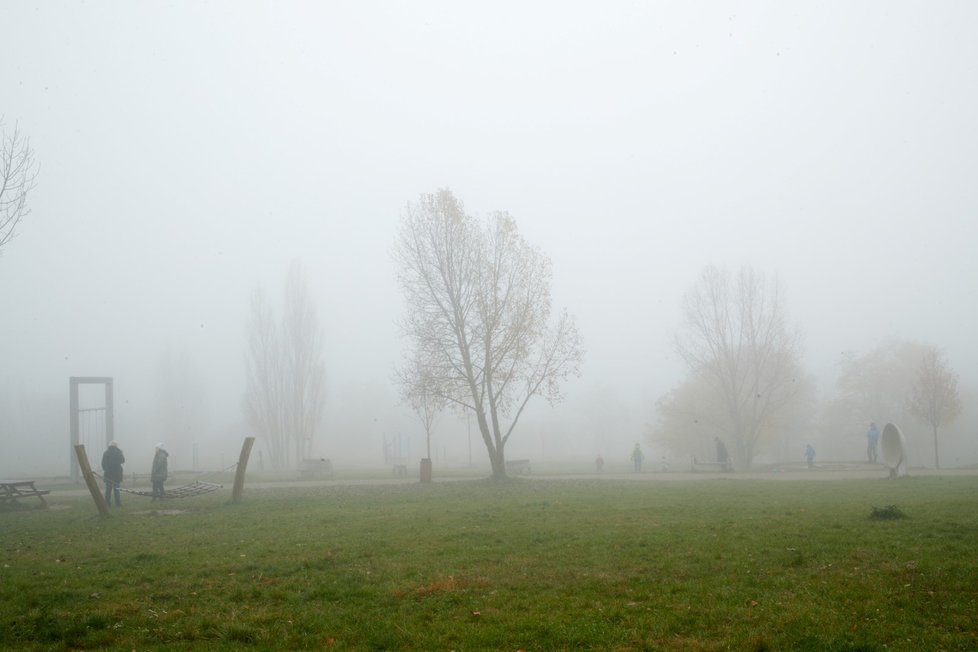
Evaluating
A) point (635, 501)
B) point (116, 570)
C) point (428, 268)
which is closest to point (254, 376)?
point (428, 268)

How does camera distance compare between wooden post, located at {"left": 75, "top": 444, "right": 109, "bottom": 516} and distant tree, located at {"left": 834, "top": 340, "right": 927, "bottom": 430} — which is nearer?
wooden post, located at {"left": 75, "top": 444, "right": 109, "bottom": 516}

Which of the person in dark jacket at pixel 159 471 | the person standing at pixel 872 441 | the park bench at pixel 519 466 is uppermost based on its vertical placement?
the person in dark jacket at pixel 159 471

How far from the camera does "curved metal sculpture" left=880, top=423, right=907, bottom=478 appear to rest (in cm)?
2712

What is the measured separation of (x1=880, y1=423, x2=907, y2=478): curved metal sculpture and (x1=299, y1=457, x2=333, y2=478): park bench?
1139 inches

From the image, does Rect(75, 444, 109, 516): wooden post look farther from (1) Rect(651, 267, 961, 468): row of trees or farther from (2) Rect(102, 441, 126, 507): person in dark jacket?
(1) Rect(651, 267, 961, 468): row of trees

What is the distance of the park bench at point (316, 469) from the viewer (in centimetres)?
4188

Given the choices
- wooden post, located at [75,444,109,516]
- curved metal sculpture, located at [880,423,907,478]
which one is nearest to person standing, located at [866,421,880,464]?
curved metal sculpture, located at [880,423,907,478]

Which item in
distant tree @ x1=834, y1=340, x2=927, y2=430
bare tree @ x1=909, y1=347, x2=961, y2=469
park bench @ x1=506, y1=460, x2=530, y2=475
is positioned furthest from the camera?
distant tree @ x1=834, y1=340, x2=927, y2=430

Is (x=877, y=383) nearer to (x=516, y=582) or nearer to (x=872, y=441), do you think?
(x=872, y=441)

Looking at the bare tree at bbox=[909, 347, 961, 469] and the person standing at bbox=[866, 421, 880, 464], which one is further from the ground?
the bare tree at bbox=[909, 347, 961, 469]

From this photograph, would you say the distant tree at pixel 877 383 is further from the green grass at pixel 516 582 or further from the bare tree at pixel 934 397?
the green grass at pixel 516 582

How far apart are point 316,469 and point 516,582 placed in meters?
35.3

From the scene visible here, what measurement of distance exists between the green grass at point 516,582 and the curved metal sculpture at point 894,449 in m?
11.2

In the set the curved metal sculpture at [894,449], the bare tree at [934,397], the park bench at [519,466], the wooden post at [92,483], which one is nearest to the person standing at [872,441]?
the bare tree at [934,397]
